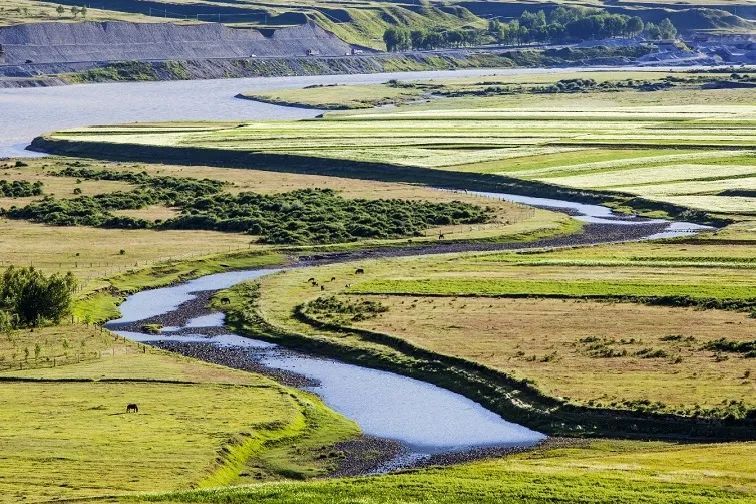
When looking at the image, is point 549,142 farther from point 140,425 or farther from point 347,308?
point 140,425

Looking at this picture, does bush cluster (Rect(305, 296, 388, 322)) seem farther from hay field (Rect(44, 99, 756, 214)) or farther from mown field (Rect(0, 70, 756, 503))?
hay field (Rect(44, 99, 756, 214))

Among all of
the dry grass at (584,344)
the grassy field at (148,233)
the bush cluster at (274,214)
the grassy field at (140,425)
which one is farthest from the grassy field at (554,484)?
the bush cluster at (274,214)

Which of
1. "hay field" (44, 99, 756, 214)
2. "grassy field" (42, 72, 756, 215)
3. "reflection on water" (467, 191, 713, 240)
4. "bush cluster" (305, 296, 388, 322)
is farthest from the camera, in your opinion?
"hay field" (44, 99, 756, 214)

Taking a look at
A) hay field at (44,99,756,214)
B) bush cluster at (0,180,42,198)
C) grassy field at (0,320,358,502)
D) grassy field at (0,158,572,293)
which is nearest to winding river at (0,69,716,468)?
grassy field at (0,320,358,502)

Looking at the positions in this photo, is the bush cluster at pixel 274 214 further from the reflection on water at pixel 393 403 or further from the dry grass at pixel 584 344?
the reflection on water at pixel 393 403

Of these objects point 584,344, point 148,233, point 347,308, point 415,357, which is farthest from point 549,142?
point 415,357

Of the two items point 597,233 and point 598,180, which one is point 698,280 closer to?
point 597,233
